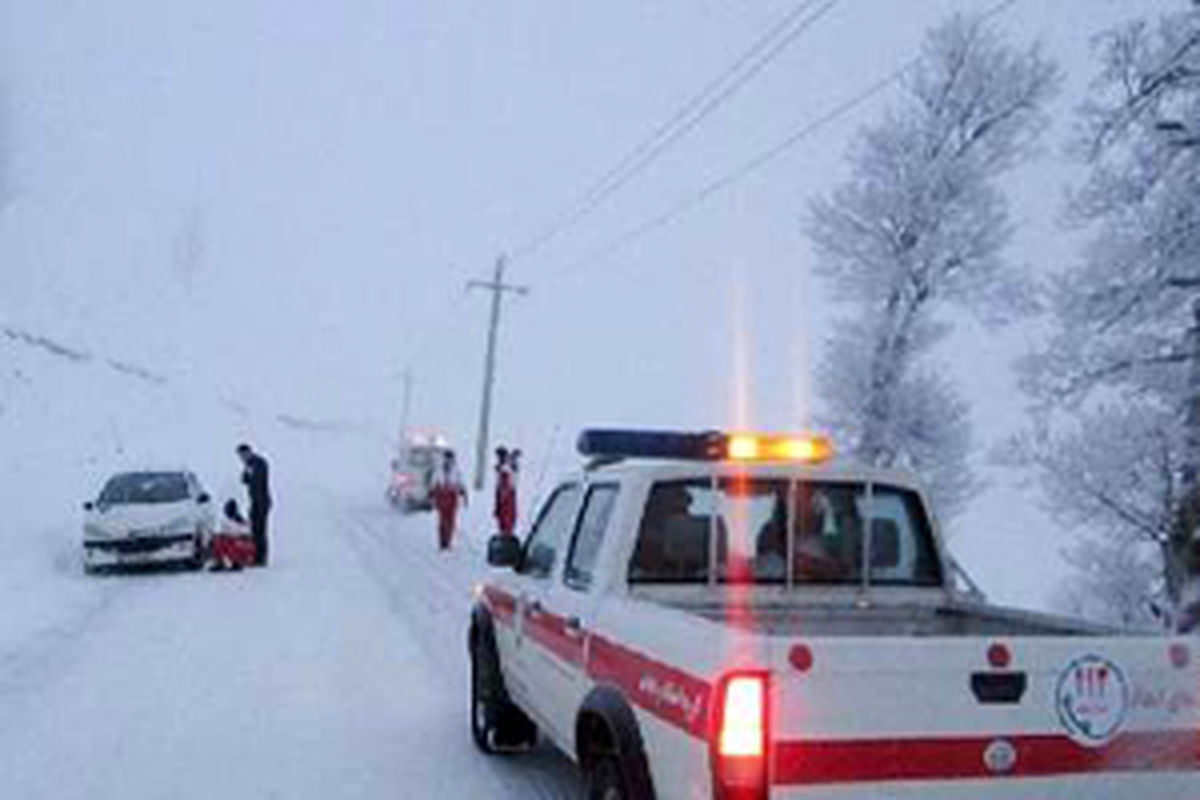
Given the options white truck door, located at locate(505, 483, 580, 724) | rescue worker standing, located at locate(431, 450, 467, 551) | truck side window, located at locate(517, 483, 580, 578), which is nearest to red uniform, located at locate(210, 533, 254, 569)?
rescue worker standing, located at locate(431, 450, 467, 551)

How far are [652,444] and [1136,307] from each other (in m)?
11.2

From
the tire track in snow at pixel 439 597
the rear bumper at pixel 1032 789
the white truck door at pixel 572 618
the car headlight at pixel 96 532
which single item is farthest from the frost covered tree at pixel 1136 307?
the car headlight at pixel 96 532

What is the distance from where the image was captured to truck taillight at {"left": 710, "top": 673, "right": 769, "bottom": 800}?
4254mm

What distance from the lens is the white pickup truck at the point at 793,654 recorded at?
4.29 meters

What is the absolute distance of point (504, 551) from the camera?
25.9ft

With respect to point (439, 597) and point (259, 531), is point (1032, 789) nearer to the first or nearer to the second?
point (439, 597)

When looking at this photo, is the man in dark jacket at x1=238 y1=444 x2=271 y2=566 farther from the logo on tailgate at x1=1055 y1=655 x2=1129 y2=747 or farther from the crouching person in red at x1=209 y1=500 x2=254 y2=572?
the logo on tailgate at x1=1055 y1=655 x2=1129 y2=747

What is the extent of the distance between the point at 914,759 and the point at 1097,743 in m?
0.70

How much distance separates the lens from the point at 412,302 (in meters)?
184

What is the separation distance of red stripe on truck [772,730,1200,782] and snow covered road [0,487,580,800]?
11.2ft

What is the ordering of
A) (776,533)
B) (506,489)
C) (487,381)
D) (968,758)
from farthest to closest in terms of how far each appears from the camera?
(487,381), (506,489), (776,533), (968,758)

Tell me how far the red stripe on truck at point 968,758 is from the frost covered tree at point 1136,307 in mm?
10221

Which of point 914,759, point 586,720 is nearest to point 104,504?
point 586,720

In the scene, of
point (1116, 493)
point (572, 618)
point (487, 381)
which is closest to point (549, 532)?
point (572, 618)
